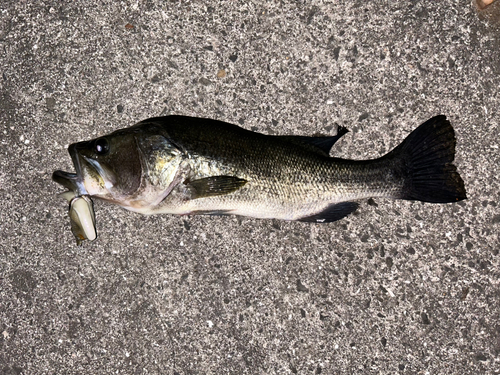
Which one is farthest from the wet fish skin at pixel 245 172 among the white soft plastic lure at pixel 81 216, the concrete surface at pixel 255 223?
the concrete surface at pixel 255 223

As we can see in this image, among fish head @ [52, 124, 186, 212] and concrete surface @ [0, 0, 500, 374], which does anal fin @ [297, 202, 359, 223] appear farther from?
fish head @ [52, 124, 186, 212]

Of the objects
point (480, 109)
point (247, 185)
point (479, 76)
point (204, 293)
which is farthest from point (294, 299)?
point (479, 76)

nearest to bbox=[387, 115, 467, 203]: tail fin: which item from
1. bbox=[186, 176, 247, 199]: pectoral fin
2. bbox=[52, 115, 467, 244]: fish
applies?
bbox=[52, 115, 467, 244]: fish

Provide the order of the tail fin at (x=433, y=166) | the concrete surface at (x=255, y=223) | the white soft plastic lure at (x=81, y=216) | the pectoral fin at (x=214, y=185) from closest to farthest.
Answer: the pectoral fin at (x=214, y=185) → the tail fin at (x=433, y=166) → the white soft plastic lure at (x=81, y=216) → the concrete surface at (x=255, y=223)

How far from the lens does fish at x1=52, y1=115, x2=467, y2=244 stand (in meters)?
2.29

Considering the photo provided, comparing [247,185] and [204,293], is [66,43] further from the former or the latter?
[204,293]

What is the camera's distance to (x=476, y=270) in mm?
2752

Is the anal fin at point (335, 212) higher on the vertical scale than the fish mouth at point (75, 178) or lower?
lower

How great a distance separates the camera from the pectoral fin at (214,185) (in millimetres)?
2260

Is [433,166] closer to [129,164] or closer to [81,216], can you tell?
[129,164]

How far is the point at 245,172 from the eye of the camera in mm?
2312

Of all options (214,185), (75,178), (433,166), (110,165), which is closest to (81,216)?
(75,178)

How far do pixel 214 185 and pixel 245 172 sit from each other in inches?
8.2

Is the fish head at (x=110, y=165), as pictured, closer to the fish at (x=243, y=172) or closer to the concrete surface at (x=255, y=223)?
the fish at (x=243, y=172)
